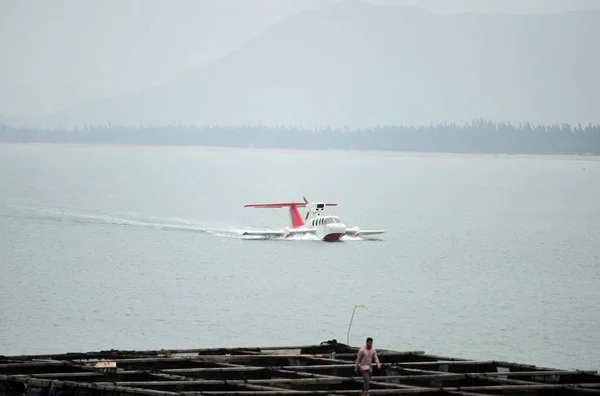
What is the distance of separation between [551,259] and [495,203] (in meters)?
92.8

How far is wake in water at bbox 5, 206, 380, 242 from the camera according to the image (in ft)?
405

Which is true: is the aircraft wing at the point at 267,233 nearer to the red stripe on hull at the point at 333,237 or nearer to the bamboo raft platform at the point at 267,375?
the red stripe on hull at the point at 333,237

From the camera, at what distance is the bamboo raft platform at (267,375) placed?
32.6m

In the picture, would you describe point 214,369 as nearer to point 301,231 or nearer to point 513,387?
point 513,387

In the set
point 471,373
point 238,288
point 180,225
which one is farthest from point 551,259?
point 471,373

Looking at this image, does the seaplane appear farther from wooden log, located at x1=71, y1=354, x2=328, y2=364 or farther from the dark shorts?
the dark shorts

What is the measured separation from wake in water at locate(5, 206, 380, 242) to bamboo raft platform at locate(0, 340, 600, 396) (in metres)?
74.1

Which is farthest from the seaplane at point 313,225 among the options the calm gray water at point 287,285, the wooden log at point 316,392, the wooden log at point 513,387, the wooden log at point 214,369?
the wooden log at point 316,392

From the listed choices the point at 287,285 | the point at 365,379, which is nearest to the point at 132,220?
the point at 287,285

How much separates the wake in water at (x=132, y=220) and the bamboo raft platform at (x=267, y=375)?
74144 mm

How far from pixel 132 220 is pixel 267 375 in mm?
99189

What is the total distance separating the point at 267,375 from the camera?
117 ft

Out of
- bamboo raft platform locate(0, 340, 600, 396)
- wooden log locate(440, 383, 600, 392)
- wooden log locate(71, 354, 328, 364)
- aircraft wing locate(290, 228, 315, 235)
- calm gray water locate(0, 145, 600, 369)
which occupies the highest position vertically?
aircraft wing locate(290, 228, 315, 235)

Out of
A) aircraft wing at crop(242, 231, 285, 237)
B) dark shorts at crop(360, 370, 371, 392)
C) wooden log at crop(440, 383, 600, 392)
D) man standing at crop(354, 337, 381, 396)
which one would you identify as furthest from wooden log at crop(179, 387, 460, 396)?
aircraft wing at crop(242, 231, 285, 237)
